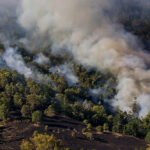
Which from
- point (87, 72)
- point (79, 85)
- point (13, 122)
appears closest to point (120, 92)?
point (79, 85)

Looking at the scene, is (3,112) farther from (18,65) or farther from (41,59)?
(41,59)

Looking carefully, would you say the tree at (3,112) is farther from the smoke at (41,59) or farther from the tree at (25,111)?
the smoke at (41,59)

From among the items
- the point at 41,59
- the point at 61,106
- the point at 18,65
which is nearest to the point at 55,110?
the point at 61,106

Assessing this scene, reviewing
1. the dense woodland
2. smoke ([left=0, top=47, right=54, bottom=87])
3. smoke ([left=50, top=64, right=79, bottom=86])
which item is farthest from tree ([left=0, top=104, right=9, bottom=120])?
smoke ([left=50, top=64, right=79, bottom=86])

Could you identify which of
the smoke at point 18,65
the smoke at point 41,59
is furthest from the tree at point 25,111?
the smoke at point 41,59

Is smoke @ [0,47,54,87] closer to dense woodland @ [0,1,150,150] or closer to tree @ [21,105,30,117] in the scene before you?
dense woodland @ [0,1,150,150]

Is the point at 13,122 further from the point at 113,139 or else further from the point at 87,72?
the point at 87,72

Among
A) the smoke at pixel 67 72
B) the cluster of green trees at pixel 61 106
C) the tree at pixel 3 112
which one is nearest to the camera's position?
the tree at pixel 3 112

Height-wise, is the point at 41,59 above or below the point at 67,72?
above
